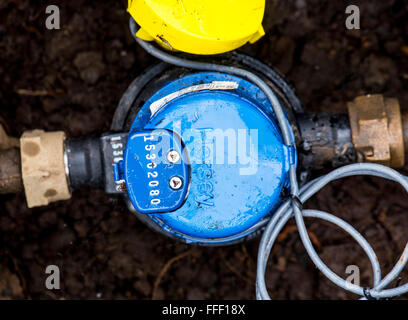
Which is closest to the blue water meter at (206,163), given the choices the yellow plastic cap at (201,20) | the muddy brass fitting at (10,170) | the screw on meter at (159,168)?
the screw on meter at (159,168)

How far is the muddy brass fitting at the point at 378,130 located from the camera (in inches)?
37.7

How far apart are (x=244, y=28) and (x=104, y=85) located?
0.55 meters

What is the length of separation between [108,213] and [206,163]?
1.55ft

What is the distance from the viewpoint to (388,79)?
1.25 m

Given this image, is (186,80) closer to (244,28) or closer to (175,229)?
(244,28)

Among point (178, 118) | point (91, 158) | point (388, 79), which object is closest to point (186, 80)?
point (178, 118)

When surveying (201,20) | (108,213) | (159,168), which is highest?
(201,20)

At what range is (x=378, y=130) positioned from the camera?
37.7 inches

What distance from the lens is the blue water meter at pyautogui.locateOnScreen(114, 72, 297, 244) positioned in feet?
2.74

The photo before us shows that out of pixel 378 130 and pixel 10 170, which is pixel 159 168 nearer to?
pixel 10 170

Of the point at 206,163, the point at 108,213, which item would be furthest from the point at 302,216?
the point at 108,213

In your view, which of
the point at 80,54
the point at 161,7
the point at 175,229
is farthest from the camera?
the point at 80,54

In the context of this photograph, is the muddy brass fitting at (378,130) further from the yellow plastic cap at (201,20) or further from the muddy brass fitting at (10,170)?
the muddy brass fitting at (10,170)

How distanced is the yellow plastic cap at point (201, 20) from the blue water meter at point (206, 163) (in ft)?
0.42
